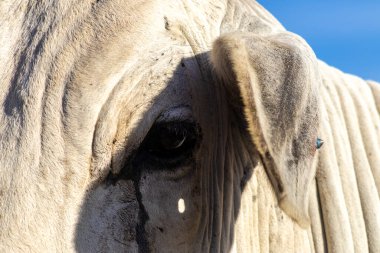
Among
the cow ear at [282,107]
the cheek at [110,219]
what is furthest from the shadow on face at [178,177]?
the cow ear at [282,107]

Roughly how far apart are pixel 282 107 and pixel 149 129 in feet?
1.86

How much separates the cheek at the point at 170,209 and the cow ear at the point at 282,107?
0.42 m

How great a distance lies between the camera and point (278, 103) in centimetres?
260

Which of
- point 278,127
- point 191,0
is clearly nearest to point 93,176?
point 278,127

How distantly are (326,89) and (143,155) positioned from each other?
164cm

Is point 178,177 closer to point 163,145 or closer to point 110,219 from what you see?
point 163,145

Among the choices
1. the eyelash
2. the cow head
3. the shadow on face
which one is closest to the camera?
the cow head

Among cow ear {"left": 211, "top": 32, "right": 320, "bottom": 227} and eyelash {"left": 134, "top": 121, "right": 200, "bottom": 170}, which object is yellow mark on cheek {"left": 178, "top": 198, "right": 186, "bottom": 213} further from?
cow ear {"left": 211, "top": 32, "right": 320, "bottom": 227}

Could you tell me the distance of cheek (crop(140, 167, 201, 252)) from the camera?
275 centimetres

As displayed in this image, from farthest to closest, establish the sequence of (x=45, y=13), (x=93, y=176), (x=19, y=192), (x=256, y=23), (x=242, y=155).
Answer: (x=256, y=23), (x=242, y=155), (x=45, y=13), (x=93, y=176), (x=19, y=192)

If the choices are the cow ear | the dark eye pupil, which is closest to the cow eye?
the dark eye pupil

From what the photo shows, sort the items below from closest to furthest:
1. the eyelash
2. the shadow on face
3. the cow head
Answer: the cow head, the shadow on face, the eyelash

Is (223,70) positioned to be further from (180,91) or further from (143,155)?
(143,155)

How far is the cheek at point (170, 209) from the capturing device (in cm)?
275
